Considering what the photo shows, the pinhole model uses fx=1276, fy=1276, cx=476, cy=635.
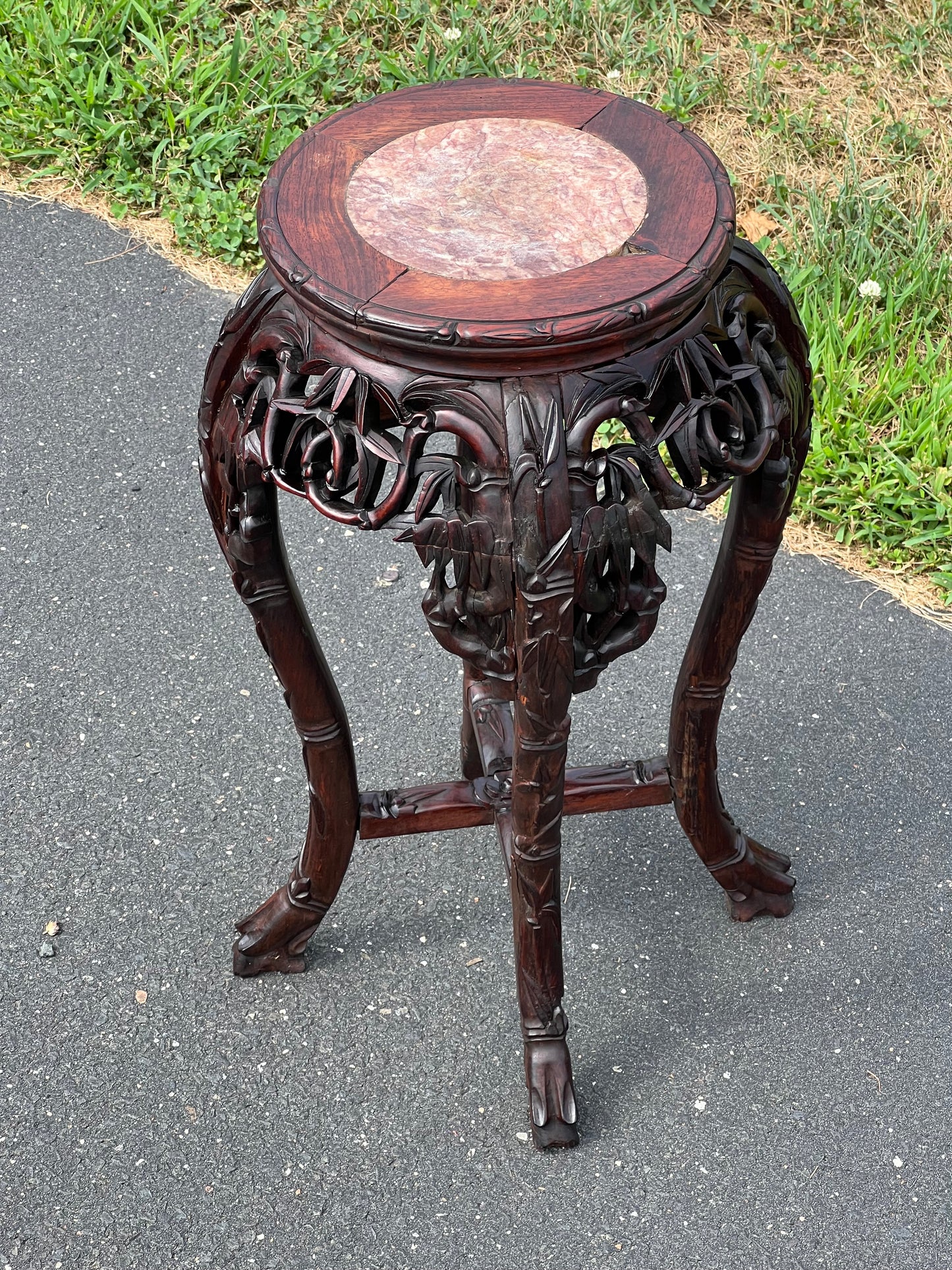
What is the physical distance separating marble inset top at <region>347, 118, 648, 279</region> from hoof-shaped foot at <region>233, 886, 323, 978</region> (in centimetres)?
102

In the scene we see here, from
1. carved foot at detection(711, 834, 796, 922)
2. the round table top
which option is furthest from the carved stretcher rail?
the round table top

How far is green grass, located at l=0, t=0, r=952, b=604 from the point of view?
3.36 m

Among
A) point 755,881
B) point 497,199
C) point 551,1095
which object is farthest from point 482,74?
point 551,1095

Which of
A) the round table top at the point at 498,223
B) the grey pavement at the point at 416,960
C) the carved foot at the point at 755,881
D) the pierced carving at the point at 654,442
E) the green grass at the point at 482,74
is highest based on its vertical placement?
the round table top at the point at 498,223

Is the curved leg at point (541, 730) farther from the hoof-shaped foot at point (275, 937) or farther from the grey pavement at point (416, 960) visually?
the hoof-shaped foot at point (275, 937)

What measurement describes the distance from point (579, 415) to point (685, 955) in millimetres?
1083

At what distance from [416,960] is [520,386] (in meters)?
1.09

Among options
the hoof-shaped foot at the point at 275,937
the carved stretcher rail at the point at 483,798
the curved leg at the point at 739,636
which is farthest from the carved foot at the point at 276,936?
the curved leg at the point at 739,636

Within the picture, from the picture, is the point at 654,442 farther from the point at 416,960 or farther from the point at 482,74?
the point at 482,74

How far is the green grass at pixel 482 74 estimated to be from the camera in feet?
11.0

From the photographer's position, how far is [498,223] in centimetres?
138

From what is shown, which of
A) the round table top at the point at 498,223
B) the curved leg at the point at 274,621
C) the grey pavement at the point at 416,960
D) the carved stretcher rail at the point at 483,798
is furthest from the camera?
the carved stretcher rail at the point at 483,798

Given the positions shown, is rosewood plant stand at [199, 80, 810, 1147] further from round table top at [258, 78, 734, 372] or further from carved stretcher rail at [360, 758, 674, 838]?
carved stretcher rail at [360, 758, 674, 838]

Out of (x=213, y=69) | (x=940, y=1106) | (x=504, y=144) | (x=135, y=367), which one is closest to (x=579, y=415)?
(x=504, y=144)
